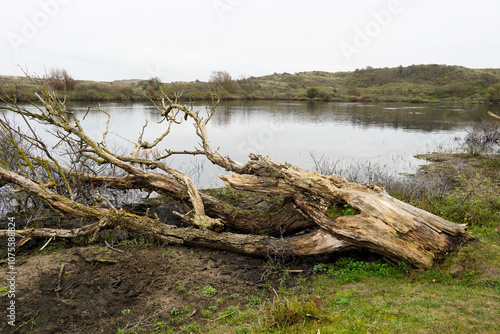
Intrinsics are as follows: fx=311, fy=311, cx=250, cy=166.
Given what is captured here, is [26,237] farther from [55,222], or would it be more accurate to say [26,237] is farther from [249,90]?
[249,90]

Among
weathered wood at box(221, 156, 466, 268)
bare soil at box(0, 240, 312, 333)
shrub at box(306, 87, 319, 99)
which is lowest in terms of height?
bare soil at box(0, 240, 312, 333)

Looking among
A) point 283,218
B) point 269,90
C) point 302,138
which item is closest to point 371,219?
point 283,218

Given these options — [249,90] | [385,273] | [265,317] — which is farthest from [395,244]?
[249,90]

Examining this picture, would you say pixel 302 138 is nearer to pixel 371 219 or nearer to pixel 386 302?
pixel 371 219

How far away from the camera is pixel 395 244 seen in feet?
16.6

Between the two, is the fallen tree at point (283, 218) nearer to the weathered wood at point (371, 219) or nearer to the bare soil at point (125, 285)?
the weathered wood at point (371, 219)

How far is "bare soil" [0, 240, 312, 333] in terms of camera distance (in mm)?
4289

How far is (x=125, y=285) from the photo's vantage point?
504 centimetres

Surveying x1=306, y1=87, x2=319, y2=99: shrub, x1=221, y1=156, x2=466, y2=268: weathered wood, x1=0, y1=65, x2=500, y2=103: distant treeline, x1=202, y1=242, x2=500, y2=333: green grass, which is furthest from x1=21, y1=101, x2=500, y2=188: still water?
x1=306, y1=87, x2=319, y2=99: shrub

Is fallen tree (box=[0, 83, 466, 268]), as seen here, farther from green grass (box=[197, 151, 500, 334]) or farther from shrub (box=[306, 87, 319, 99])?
shrub (box=[306, 87, 319, 99])

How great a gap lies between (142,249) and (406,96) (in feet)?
196

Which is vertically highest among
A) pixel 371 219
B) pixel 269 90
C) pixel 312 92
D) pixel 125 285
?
pixel 269 90

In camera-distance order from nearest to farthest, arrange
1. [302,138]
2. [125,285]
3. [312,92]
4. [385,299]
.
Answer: [385,299] < [125,285] < [302,138] < [312,92]

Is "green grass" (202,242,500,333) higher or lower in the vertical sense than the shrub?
lower
